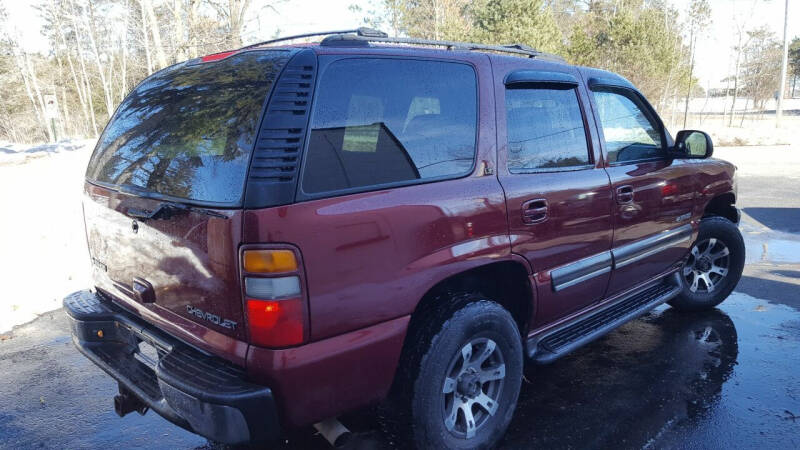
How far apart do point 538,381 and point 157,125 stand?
269cm

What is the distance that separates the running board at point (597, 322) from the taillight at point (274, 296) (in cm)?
150

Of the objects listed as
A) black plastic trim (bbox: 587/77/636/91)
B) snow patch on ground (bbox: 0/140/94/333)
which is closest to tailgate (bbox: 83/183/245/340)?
black plastic trim (bbox: 587/77/636/91)

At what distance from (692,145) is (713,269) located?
1.23 metres

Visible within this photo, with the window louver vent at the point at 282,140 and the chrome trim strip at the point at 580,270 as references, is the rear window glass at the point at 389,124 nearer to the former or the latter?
the window louver vent at the point at 282,140

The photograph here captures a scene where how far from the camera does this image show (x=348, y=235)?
2.05m

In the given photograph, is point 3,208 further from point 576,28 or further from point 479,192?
point 576,28

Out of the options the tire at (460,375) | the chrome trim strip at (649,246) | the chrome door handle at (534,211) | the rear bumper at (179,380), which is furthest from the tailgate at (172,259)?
the chrome trim strip at (649,246)

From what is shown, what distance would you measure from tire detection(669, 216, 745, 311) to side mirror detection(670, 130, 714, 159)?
0.76 m

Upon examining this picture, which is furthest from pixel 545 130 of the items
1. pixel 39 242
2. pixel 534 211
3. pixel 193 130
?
pixel 39 242

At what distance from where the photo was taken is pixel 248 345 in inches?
79.2

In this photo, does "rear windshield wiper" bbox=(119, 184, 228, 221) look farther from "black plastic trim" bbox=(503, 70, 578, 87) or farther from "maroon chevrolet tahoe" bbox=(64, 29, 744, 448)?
"black plastic trim" bbox=(503, 70, 578, 87)

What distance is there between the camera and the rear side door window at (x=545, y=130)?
285 cm

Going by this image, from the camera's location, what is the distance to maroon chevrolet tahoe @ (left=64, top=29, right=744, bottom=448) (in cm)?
198

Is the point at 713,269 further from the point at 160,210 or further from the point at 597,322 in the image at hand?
the point at 160,210
